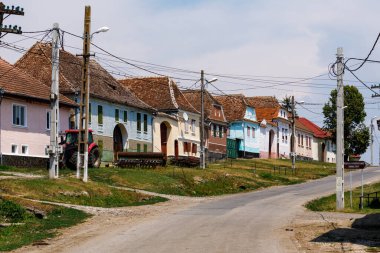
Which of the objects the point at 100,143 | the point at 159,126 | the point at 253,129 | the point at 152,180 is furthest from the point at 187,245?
the point at 253,129

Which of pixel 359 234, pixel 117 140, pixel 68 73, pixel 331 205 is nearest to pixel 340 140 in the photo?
pixel 331 205

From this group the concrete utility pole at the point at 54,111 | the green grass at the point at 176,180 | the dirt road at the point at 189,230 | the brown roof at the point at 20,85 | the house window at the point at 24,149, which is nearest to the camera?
the dirt road at the point at 189,230

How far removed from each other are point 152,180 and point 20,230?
19.5 metres

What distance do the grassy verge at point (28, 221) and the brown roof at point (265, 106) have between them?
65.2 meters

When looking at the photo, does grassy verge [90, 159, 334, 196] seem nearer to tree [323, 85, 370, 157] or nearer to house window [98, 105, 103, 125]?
house window [98, 105, 103, 125]

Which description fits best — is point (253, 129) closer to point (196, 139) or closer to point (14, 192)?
point (196, 139)

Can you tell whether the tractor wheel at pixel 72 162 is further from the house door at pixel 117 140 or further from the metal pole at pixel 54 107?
the house door at pixel 117 140

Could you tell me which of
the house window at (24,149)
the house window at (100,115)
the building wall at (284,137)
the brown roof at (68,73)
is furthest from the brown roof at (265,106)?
the house window at (24,149)

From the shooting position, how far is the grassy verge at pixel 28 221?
65.0ft

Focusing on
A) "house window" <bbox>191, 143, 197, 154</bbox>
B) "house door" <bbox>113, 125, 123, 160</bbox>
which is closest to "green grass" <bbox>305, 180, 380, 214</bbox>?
"house door" <bbox>113, 125, 123, 160</bbox>

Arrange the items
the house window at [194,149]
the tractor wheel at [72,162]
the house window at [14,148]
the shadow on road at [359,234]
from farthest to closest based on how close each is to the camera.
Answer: the house window at [194,149] < the house window at [14,148] < the tractor wheel at [72,162] < the shadow on road at [359,234]

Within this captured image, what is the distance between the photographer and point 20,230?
21625 mm

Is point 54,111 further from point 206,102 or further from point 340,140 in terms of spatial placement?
point 206,102

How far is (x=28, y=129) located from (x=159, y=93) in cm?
2545
